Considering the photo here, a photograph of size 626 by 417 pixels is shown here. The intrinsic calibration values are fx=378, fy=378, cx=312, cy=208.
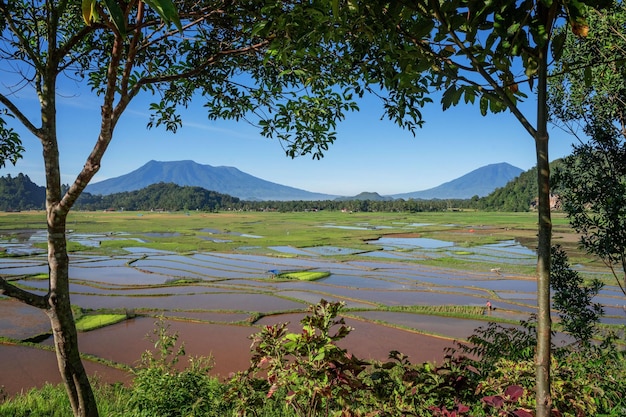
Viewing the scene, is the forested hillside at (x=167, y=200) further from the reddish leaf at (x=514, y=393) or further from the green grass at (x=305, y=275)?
the reddish leaf at (x=514, y=393)

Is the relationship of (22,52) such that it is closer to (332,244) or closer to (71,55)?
(71,55)

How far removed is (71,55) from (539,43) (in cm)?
549

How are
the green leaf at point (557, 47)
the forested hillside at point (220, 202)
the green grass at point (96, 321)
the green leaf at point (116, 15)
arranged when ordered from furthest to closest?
the forested hillside at point (220, 202)
the green grass at point (96, 321)
the green leaf at point (557, 47)
the green leaf at point (116, 15)

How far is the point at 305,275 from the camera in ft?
71.9

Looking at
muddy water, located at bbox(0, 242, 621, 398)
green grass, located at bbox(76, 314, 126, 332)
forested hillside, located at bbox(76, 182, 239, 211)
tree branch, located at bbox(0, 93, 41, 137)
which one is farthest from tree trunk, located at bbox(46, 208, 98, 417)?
forested hillside, located at bbox(76, 182, 239, 211)

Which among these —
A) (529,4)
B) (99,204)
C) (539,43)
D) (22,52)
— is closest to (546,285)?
(539,43)

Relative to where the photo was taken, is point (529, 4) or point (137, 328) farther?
point (137, 328)

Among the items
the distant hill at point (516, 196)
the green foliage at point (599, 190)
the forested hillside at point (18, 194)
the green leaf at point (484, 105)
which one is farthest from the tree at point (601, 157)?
the forested hillside at point (18, 194)

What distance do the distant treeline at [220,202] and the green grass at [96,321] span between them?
312 feet

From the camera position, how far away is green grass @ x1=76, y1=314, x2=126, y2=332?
1299cm

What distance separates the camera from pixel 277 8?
2.31m

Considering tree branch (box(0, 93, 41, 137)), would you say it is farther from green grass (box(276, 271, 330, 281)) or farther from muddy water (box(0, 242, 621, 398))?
green grass (box(276, 271, 330, 281))

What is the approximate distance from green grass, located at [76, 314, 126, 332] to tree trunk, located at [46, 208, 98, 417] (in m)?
11.1

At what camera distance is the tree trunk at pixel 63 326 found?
3320 mm
